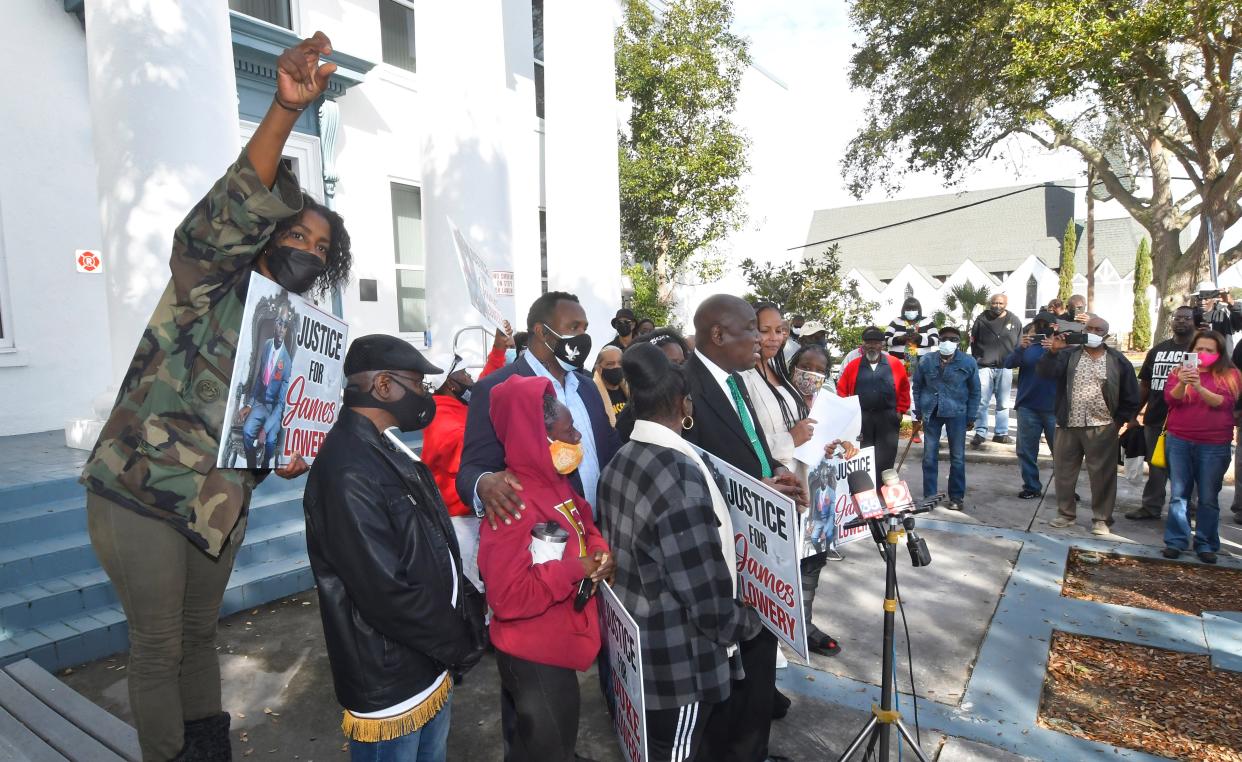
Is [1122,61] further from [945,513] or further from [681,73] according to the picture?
[681,73]

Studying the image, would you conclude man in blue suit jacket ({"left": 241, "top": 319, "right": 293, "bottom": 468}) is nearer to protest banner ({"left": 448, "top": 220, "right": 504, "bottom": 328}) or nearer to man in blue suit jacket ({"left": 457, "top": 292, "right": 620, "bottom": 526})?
man in blue suit jacket ({"left": 457, "top": 292, "right": 620, "bottom": 526})

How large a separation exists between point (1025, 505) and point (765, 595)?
253 inches

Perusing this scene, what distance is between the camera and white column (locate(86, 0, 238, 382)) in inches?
188

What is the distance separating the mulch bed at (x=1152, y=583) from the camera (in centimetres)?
503

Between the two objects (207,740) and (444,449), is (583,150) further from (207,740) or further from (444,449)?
(207,740)

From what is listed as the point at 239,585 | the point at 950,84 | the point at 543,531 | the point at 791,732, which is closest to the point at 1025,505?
the point at 791,732

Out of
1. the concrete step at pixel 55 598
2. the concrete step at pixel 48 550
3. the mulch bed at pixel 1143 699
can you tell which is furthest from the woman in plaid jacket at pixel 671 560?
the concrete step at pixel 48 550

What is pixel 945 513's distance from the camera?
7.50m

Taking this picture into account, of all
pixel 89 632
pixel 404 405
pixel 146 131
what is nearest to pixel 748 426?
pixel 404 405

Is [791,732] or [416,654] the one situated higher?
[416,654]

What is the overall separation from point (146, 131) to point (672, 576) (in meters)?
4.88

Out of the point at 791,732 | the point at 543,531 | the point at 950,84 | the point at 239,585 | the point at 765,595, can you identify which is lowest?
the point at 791,732

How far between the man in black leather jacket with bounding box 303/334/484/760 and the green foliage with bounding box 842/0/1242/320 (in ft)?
39.8

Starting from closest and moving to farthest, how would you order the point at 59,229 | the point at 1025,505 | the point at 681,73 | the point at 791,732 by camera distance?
the point at 791,732, the point at 59,229, the point at 1025,505, the point at 681,73
